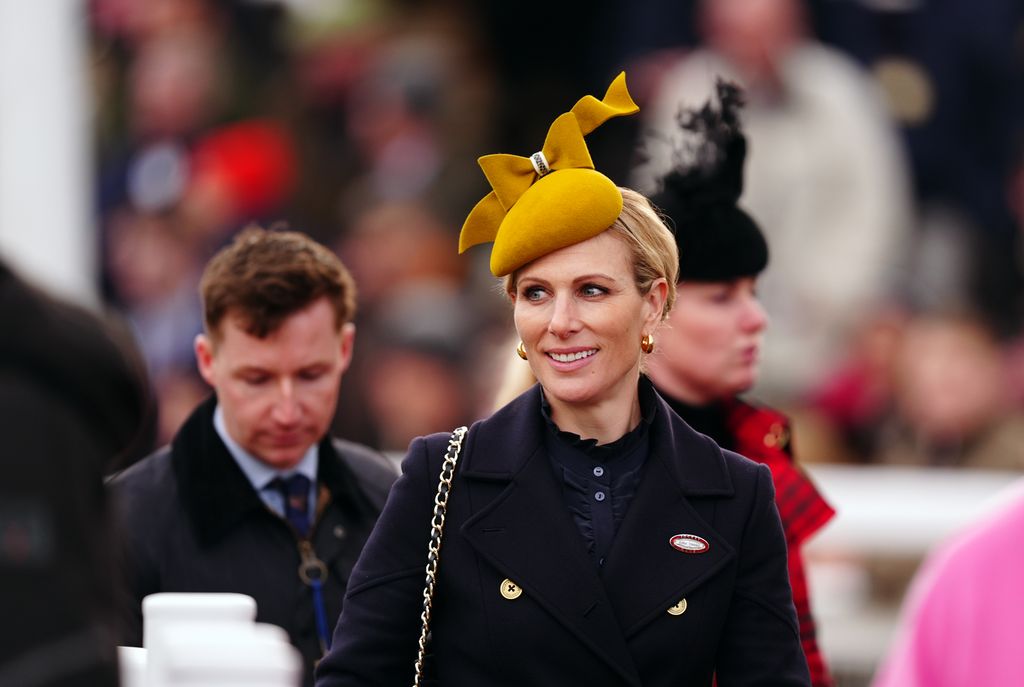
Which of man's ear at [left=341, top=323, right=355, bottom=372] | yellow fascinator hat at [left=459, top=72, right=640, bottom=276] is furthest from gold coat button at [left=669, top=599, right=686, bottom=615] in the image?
man's ear at [left=341, top=323, right=355, bottom=372]

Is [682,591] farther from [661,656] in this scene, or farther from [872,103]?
[872,103]

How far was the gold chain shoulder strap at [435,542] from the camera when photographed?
3441mm

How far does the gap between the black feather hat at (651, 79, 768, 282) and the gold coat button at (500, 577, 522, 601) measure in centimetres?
136

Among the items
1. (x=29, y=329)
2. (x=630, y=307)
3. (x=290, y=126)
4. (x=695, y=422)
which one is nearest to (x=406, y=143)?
(x=290, y=126)

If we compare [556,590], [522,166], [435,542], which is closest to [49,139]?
[522,166]

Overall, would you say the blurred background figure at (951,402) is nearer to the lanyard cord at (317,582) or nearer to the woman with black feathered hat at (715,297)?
the woman with black feathered hat at (715,297)

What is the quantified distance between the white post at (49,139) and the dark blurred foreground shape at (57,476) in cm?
858

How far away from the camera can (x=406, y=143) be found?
1038cm

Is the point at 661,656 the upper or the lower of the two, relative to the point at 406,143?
lower

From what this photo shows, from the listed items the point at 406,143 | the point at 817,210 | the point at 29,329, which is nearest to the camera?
the point at 29,329

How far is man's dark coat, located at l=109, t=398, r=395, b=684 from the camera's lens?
4.35 meters

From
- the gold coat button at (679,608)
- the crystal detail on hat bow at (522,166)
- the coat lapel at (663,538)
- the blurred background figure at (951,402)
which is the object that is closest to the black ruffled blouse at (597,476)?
the coat lapel at (663,538)

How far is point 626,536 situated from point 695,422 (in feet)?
3.54

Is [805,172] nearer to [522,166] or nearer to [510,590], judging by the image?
[522,166]
